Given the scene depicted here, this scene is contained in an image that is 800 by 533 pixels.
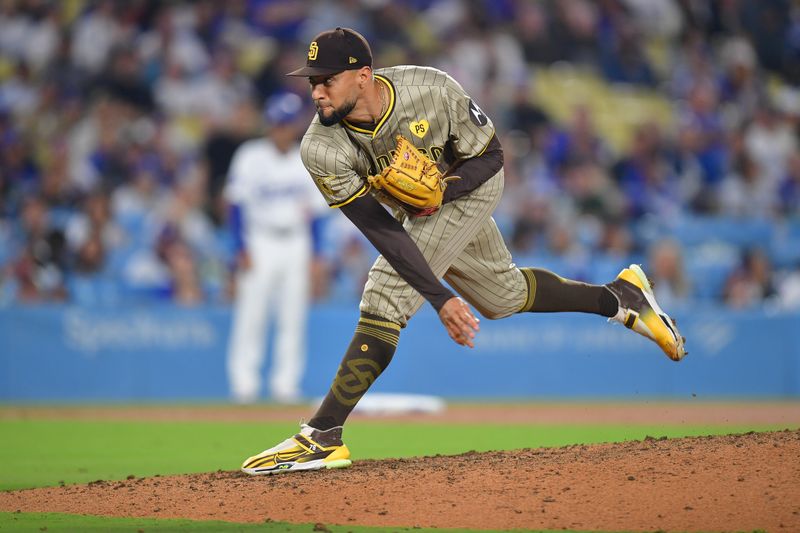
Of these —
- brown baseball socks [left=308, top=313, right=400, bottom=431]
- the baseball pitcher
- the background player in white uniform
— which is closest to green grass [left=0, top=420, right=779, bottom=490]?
brown baseball socks [left=308, top=313, right=400, bottom=431]

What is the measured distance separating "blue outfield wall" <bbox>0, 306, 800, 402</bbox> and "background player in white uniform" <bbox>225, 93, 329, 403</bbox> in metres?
0.85

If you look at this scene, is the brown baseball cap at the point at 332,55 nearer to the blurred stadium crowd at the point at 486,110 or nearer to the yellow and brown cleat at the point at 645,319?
the yellow and brown cleat at the point at 645,319

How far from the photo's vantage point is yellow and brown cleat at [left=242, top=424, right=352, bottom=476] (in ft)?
17.9

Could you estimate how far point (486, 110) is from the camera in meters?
14.7

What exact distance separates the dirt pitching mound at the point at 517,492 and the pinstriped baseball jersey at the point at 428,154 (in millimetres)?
903

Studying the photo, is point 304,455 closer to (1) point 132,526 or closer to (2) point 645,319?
(1) point 132,526

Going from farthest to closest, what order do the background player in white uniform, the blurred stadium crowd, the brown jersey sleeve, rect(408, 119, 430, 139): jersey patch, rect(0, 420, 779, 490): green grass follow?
the blurred stadium crowd
the background player in white uniform
rect(0, 420, 779, 490): green grass
rect(408, 119, 430, 139): jersey patch
the brown jersey sleeve

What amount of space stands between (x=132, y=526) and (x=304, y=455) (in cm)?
116

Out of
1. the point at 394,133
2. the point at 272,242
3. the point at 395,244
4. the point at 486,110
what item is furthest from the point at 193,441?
the point at 486,110

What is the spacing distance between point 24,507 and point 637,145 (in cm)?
1087

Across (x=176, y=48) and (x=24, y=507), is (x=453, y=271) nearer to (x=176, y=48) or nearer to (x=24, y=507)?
(x=24, y=507)

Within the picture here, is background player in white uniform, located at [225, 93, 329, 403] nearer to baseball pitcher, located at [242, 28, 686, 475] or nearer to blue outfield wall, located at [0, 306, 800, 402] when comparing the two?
blue outfield wall, located at [0, 306, 800, 402]

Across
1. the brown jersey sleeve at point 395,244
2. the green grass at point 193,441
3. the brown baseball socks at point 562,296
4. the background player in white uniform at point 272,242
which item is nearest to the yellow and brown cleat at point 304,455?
the brown jersey sleeve at point 395,244

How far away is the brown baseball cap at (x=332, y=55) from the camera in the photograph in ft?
16.8
